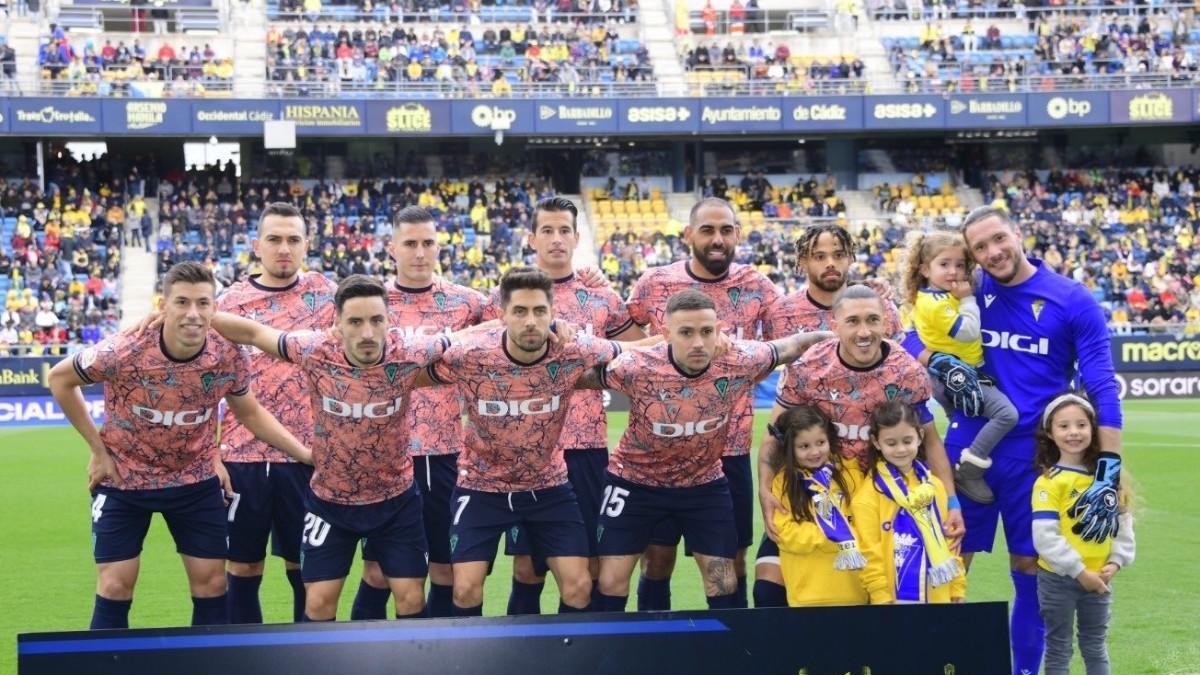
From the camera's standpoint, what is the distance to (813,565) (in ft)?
20.1

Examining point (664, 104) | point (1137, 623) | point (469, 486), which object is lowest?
point (1137, 623)

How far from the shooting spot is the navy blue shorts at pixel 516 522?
253 inches

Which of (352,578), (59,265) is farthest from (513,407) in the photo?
(59,265)

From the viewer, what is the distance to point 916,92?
120 feet

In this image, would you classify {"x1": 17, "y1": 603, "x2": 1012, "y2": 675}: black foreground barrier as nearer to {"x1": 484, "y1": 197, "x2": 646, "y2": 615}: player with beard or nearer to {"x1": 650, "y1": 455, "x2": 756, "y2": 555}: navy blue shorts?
{"x1": 650, "y1": 455, "x2": 756, "y2": 555}: navy blue shorts

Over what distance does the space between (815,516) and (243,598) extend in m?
3.23

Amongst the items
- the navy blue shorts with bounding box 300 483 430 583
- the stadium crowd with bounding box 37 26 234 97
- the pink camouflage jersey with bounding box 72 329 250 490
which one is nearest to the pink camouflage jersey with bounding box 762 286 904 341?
the navy blue shorts with bounding box 300 483 430 583

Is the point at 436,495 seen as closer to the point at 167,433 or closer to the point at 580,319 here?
the point at 580,319

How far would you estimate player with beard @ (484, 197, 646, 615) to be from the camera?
286 inches

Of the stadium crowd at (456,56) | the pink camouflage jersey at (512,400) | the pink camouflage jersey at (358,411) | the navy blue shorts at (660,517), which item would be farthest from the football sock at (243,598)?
the stadium crowd at (456,56)

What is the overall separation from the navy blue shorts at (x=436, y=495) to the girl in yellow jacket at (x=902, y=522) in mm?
2322

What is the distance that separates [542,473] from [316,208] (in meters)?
29.4

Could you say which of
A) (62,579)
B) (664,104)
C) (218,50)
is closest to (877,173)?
(664,104)

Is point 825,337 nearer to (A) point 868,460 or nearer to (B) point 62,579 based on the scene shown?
(A) point 868,460
